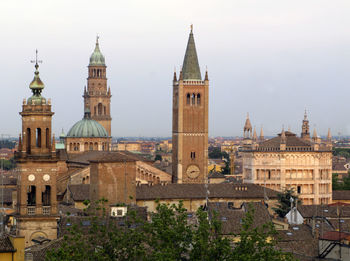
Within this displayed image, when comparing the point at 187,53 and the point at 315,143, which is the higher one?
the point at 187,53

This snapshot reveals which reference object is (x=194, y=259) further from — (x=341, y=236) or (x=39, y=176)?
(x=39, y=176)

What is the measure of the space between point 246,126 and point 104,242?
89.8m

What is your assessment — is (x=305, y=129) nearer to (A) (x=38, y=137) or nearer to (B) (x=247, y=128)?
(B) (x=247, y=128)

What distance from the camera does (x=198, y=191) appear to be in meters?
80.1

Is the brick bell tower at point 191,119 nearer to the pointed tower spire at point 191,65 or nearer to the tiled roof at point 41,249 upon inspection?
the pointed tower spire at point 191,65

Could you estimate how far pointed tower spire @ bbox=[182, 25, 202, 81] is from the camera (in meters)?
101

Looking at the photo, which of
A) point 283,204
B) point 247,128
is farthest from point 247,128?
point 283,204

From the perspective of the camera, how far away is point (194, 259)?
103ft

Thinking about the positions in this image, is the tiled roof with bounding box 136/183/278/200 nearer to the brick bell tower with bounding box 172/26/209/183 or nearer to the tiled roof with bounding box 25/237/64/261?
the brick bell tower with bounding box 172/26/209/183

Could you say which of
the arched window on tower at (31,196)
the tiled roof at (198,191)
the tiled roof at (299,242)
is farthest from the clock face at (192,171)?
the arched window on tower at (31,196)

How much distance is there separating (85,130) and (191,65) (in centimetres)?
1956

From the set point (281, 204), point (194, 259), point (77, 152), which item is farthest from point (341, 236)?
point (77, 152)

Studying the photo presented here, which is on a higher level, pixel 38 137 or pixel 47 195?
pixel 38 137

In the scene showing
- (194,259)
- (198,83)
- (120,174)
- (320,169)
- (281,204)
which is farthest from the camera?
(198,83)
